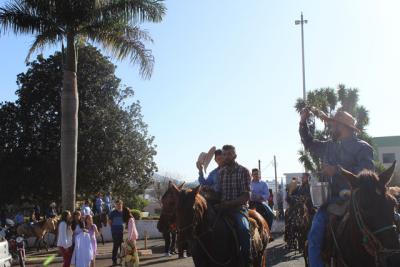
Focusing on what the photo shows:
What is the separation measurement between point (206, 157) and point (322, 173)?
3.16 m

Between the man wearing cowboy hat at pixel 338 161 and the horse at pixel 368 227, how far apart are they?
0.41m

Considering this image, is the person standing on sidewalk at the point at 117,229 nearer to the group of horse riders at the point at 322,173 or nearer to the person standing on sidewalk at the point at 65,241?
the person standing on sidewalk at the point at 65,241

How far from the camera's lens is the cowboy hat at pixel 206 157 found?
358 inches

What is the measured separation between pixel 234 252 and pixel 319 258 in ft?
4.85

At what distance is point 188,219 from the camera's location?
21.6 feet

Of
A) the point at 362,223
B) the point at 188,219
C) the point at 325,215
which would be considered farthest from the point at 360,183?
the point at 188,219

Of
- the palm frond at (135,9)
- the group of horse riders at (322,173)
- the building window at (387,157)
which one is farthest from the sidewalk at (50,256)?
the building window at (387,157)

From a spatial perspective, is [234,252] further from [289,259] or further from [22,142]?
[22,142]

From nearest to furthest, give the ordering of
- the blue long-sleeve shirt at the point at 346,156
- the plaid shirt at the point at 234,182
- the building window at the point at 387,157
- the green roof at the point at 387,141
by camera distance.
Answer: the blue long-sleeve shirt at the point at 346,156, the plaid shirt at the point at 234,182, the building window at the point at 387,157, the green roof at the point at 387,141

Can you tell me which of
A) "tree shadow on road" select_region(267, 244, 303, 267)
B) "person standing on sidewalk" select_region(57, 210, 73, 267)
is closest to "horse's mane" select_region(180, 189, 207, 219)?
"person standing on sidewalk" select_region(57, 210, 73, 267)

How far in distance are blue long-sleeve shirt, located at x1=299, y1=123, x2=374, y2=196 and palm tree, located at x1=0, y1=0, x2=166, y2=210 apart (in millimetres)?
13395

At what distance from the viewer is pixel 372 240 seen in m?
4.55

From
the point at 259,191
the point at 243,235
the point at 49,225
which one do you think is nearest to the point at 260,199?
the point at 259,191

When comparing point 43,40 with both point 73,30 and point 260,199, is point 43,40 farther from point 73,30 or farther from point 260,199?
point 260,199
